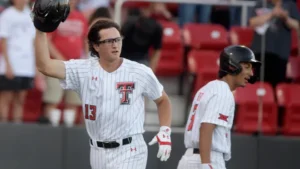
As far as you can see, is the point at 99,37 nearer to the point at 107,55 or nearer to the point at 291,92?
the point at 107,55

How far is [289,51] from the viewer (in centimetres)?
1129

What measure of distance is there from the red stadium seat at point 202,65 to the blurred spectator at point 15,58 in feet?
6.34

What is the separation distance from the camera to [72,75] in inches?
274

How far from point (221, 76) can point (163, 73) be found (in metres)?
4.05

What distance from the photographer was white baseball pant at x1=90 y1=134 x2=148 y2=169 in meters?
6.91

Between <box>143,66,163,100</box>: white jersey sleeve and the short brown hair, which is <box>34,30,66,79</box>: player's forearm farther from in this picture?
<box>143,66,163,100</box>: white jersey sleeve

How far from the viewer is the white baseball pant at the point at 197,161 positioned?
7.23 metres

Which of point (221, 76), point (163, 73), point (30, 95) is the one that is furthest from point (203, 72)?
point (221, 76)

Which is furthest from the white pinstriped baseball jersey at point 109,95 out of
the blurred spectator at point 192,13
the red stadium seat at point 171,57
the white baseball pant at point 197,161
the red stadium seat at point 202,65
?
the blurred spectator at point 192,13

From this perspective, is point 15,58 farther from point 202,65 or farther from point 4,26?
point 202,65

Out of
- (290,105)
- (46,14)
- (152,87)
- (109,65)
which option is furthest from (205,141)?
(290,105)

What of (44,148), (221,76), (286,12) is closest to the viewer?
(221,76)

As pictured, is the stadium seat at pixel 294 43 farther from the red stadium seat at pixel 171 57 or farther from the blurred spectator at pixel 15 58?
the blurred spectator at pixel 15 58

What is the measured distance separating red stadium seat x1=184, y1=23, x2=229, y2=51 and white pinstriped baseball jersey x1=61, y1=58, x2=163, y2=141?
15.5ft
